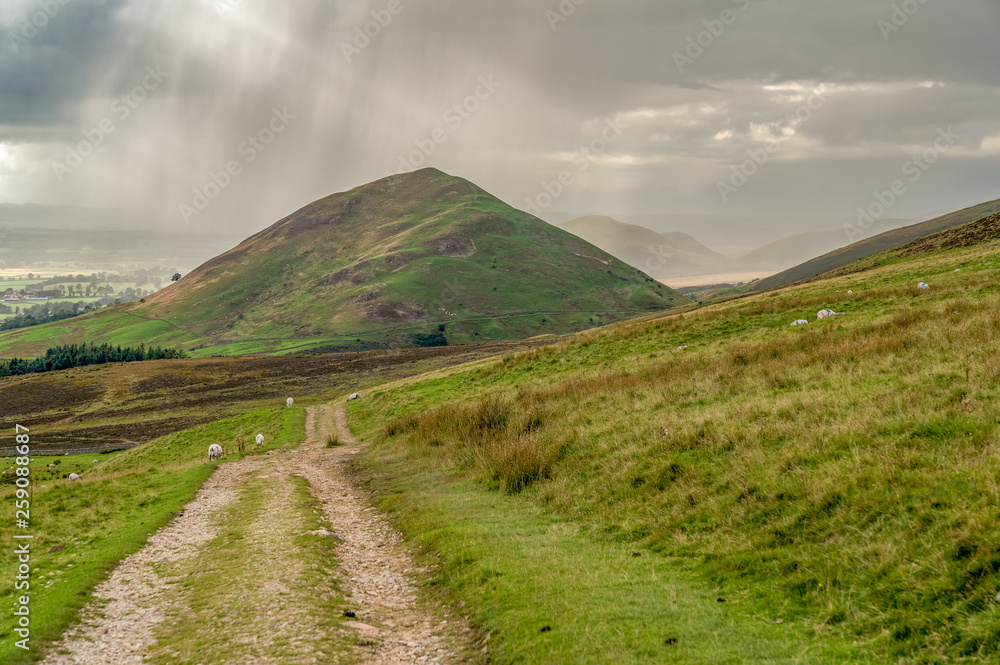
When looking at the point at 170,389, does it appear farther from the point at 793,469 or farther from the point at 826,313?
the point at 793,469

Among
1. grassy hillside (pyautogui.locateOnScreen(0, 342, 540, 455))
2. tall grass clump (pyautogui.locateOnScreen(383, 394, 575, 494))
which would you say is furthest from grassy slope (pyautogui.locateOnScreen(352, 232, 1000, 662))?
grassy hillside (pyautogui.locateOnScreen(0, 342, 540, 455))

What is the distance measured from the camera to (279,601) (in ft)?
41.8

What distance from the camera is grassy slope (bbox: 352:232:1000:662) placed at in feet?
30.5

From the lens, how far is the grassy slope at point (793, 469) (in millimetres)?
9289

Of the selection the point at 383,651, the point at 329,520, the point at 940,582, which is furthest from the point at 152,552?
the point at 940,582

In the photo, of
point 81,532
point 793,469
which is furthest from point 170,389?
point 793,469

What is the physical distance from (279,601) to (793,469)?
39.8ft

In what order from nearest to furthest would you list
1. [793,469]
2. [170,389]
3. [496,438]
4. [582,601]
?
[582,601] → [793,469] → [496,438] → [170,389]

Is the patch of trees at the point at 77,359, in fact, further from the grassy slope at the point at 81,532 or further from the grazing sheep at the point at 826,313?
the grazing sheep at the point at 826,313

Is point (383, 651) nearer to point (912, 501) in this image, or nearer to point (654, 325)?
point (912, 501)

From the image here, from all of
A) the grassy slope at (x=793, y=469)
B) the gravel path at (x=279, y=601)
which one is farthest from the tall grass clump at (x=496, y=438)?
the gravel path at (x=279, y=601)

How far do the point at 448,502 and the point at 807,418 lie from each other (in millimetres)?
11722

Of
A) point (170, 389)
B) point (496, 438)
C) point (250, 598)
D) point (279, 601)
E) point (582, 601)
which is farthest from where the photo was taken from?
point (170, 389)

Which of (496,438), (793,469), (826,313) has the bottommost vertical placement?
(496,438)
